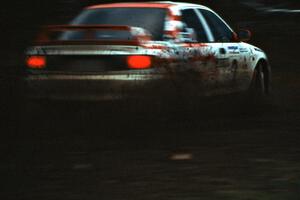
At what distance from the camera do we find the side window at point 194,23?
9.50 meters

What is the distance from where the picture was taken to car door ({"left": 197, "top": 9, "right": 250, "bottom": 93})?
8.98m

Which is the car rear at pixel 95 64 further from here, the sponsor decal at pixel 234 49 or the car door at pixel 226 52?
the sponsor decal at pixel 234 49

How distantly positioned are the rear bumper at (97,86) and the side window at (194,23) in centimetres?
165

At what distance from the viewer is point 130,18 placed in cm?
942

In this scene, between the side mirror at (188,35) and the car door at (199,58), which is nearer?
the car door at (199,58)

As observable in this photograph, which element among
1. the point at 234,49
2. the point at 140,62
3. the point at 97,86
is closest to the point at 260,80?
the point at 234,49

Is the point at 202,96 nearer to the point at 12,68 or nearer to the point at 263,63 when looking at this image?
the point at 12,68

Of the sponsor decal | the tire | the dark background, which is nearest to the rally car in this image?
the dark background

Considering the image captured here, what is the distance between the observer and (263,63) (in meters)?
11.0

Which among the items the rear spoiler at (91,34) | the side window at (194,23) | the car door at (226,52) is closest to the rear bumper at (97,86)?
the rear spoiler at (91,34)

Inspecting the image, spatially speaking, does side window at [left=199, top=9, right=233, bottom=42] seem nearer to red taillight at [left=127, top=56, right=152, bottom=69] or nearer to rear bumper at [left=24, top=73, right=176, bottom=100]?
red taillight at [left=127, top=56, right=152, bottom=69]

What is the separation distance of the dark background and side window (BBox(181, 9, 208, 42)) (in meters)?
1.15

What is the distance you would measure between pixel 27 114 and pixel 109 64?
1119mm

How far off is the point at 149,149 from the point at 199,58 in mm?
1762
